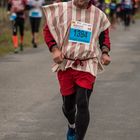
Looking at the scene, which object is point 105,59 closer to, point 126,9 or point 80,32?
point 80,32

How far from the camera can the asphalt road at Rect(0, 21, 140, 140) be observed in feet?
24.6

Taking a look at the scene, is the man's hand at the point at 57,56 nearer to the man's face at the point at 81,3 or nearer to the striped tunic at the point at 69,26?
the striped tunic at the point at 69,26

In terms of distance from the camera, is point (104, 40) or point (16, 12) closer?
point (104, 40)

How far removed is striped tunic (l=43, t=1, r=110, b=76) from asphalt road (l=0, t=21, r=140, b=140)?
122cm

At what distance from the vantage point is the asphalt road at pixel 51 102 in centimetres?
750

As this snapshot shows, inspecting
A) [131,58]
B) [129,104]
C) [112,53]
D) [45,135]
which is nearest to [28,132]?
[45,135]

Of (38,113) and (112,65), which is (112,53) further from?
(38,113)

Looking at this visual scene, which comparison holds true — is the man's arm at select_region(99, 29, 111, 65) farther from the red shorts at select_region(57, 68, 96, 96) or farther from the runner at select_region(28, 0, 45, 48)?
the runner at select_region(28, 0, 45, 48)

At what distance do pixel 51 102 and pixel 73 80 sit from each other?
3.41 meters

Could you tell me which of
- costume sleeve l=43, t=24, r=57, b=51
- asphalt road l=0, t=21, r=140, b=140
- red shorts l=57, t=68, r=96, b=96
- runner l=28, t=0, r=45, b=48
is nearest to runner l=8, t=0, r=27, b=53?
runner l=28, t=0, r=45, b=48

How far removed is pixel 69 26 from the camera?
6.29m

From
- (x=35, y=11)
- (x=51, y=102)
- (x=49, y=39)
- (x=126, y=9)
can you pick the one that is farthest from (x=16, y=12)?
(x=126, y=9)

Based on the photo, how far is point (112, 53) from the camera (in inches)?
702

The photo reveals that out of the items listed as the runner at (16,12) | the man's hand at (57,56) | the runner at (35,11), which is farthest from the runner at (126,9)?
the man's hand at (57,56)
